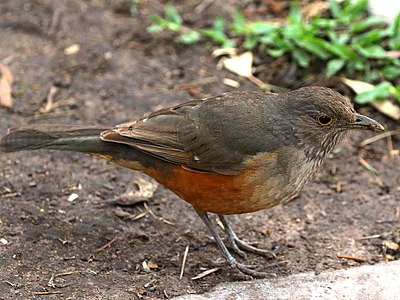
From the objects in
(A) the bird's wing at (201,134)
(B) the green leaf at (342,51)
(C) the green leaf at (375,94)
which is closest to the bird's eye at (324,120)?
(A) the bird's wing at (201,134)

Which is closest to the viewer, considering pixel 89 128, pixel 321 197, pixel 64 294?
pixel 64 294

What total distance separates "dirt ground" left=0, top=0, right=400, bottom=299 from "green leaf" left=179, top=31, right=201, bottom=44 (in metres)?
0.08

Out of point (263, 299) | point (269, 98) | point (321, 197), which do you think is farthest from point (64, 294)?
point (321, 197)

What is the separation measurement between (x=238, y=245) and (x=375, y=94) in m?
2.19

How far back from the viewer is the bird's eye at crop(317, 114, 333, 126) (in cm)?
513

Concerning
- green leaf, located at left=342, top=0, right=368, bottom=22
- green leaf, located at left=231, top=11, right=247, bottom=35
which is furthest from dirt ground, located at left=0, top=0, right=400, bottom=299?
green leaf, located at left=342, top=0, right=368, bottom=22

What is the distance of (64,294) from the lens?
15.4ft

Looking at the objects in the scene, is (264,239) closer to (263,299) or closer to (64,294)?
(263,299)

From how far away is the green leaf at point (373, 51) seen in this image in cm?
701

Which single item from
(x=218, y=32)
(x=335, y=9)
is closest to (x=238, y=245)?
(x=218, y=32)

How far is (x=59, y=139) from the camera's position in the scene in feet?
17.9

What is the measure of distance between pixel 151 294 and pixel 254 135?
132 centimetres

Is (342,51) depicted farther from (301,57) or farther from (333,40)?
(301,57)

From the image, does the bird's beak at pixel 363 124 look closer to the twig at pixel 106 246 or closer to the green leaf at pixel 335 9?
the twig at pixel 106 246
